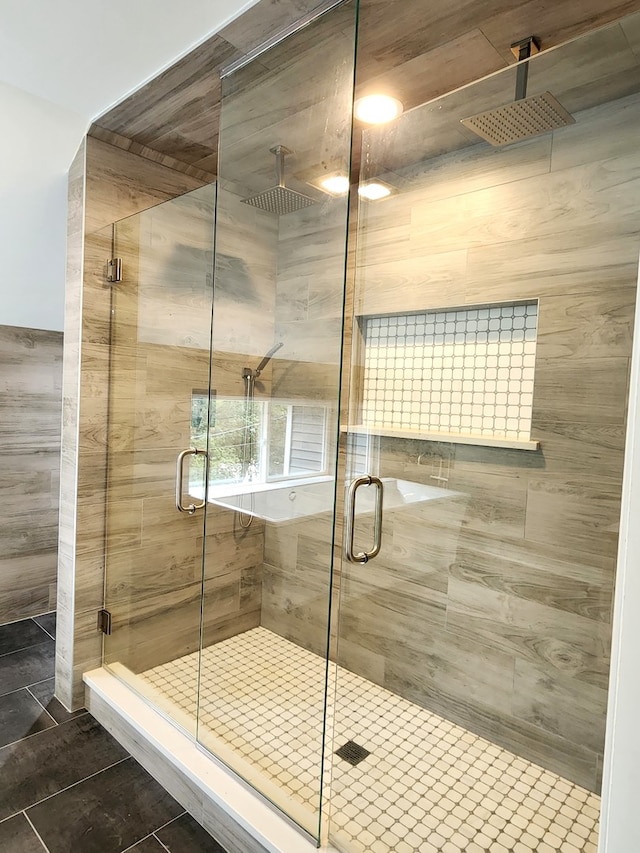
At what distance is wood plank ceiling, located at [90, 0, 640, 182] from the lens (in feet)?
4.55

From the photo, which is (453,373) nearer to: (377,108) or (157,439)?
(377,108)

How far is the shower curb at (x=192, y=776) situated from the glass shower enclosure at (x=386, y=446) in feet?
0.17

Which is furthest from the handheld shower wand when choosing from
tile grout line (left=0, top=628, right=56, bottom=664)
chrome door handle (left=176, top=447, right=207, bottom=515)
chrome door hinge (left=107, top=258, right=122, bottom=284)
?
tile grout line (left=0, top=628, right=56, bottom=664)

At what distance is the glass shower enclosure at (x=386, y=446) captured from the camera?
1577 mm

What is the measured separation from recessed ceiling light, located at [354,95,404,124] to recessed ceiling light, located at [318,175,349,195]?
24.2 inches

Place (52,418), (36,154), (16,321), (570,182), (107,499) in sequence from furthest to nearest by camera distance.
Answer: (52,418) < (16,321) < (107,499) < (36,154) < (570,182)

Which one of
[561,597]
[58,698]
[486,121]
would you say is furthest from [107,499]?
[486,121]

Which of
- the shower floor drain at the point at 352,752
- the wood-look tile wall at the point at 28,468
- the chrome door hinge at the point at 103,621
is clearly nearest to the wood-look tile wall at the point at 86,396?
the chrome door hinge at the point at 103,621

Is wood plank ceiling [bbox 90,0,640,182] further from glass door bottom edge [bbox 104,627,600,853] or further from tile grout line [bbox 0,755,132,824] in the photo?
tile grout line [bbox 0,755,132,824]

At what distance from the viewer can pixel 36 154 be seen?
2.19m

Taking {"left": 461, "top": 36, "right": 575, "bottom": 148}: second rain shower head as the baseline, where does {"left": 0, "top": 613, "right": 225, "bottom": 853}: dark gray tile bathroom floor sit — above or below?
below

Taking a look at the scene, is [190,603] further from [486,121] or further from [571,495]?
[486,121]

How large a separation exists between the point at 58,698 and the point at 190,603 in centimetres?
78

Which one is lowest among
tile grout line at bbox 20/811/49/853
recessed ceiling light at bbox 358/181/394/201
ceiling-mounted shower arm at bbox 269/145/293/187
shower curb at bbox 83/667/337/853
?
tile grout line at bbox 20/811/49/853
